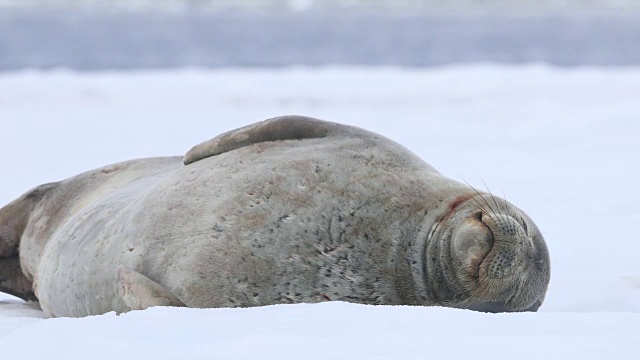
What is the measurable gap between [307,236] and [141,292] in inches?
16.5

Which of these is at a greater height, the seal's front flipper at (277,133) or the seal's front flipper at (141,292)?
the seal's front flipper at (277,133)

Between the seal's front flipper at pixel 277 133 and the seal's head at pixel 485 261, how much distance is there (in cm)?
50

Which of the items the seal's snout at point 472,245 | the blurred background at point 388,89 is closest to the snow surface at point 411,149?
the blurred background at point 388,89

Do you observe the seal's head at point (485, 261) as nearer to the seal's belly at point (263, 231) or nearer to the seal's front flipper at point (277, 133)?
the seal's belly at point (263, 231)

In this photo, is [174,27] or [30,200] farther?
[174,27]

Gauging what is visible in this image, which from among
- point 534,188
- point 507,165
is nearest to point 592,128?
point 507,165

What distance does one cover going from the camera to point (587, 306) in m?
3.18

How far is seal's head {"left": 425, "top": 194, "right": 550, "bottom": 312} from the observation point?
9.09ft

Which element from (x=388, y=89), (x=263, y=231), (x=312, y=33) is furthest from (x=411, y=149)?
(x=312, y=33)

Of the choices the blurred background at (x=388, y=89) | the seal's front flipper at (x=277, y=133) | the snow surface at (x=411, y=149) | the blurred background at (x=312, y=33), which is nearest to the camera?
the snow surface at (x=411, y=149)

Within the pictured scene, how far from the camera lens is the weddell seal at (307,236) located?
2.79m

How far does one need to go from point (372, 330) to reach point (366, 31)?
1151 cm

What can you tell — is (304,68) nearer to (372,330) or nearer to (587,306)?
(587,306)

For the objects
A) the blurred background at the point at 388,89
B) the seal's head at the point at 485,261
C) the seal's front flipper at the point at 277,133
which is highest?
the seal's front flipper at the point at 277,133
